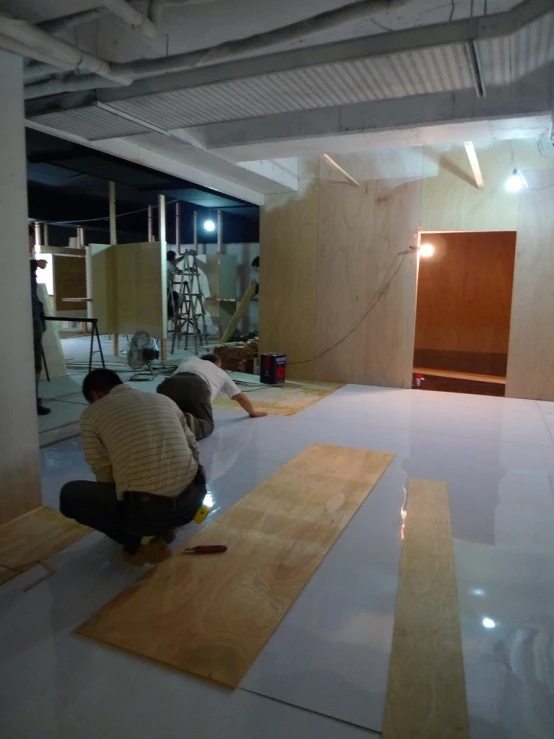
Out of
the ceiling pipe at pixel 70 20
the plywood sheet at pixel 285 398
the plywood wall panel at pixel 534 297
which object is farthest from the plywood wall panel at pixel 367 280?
the ceiling pipe at pixel 70 20

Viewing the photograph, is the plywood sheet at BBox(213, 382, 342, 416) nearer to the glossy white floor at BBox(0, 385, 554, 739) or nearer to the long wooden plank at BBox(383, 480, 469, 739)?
the glossy white floor at BBox(0, 385, 554, 739)

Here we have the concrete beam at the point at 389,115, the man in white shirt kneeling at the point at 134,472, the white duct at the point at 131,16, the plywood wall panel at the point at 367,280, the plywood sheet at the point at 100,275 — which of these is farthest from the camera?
the plywood sheet at the point at 100,275

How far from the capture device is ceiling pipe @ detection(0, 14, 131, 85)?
88.7 inches

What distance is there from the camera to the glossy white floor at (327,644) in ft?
5.07

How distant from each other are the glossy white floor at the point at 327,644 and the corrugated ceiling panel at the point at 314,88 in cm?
242

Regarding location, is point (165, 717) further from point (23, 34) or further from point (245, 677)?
point (23, 34)

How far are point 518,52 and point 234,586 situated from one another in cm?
303

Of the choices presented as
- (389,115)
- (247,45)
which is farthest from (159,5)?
(389,115)

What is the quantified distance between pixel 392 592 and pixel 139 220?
1147cm

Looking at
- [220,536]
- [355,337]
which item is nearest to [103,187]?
[355,337]

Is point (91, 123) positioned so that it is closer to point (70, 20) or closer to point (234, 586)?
point (70, 20)

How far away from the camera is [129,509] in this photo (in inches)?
87.0

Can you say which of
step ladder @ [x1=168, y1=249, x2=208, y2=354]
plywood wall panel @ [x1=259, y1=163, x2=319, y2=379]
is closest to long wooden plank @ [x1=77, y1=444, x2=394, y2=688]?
plywood wall panel @ [x1=259, y1=163, x2=319, y2=379]

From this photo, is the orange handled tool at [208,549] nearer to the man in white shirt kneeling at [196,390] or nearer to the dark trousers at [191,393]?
the man in white shirt kneeling at [196,390]
